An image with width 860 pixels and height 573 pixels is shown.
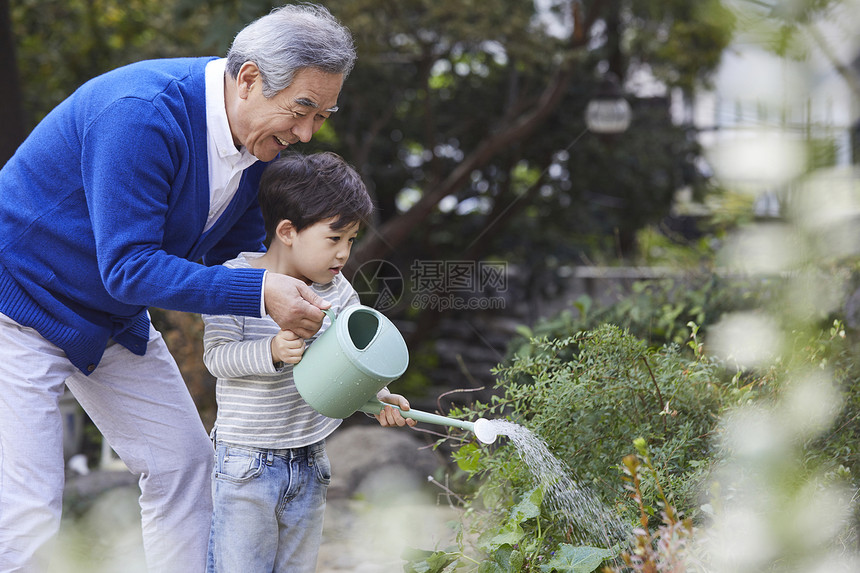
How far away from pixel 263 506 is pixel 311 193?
1.99 ft

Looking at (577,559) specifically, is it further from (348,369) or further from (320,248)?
(320,248)

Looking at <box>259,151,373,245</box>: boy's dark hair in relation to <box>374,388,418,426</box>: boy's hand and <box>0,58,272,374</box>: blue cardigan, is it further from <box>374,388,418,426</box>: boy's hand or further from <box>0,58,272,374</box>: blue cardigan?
<box>374,388,418,426</box>: boy's hand

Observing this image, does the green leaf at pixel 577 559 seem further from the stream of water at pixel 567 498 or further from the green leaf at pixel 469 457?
the green leaf at pixel 469 457

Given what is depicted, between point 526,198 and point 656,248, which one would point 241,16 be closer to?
point 526,198

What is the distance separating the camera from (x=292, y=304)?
4.66ft

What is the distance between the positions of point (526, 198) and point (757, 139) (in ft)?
16.4

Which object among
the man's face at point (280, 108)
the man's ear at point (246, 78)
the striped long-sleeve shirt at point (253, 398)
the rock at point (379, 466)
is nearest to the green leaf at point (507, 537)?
the striped long-sleeve shirt at point (253, 398)

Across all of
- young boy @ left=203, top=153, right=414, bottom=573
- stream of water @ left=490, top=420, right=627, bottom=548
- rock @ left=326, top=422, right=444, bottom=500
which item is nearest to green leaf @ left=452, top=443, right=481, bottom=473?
stream of water @ left=490, top=420, right=627, bottom=548

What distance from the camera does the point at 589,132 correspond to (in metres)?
6.21

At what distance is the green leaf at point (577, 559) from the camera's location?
150cm

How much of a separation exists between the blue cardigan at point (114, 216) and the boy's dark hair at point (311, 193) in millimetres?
73

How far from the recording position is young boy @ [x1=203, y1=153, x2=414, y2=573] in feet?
5.17

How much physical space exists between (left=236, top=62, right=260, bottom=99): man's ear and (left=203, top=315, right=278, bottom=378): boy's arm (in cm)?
43

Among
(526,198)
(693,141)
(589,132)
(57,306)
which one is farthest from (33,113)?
(693,141)
